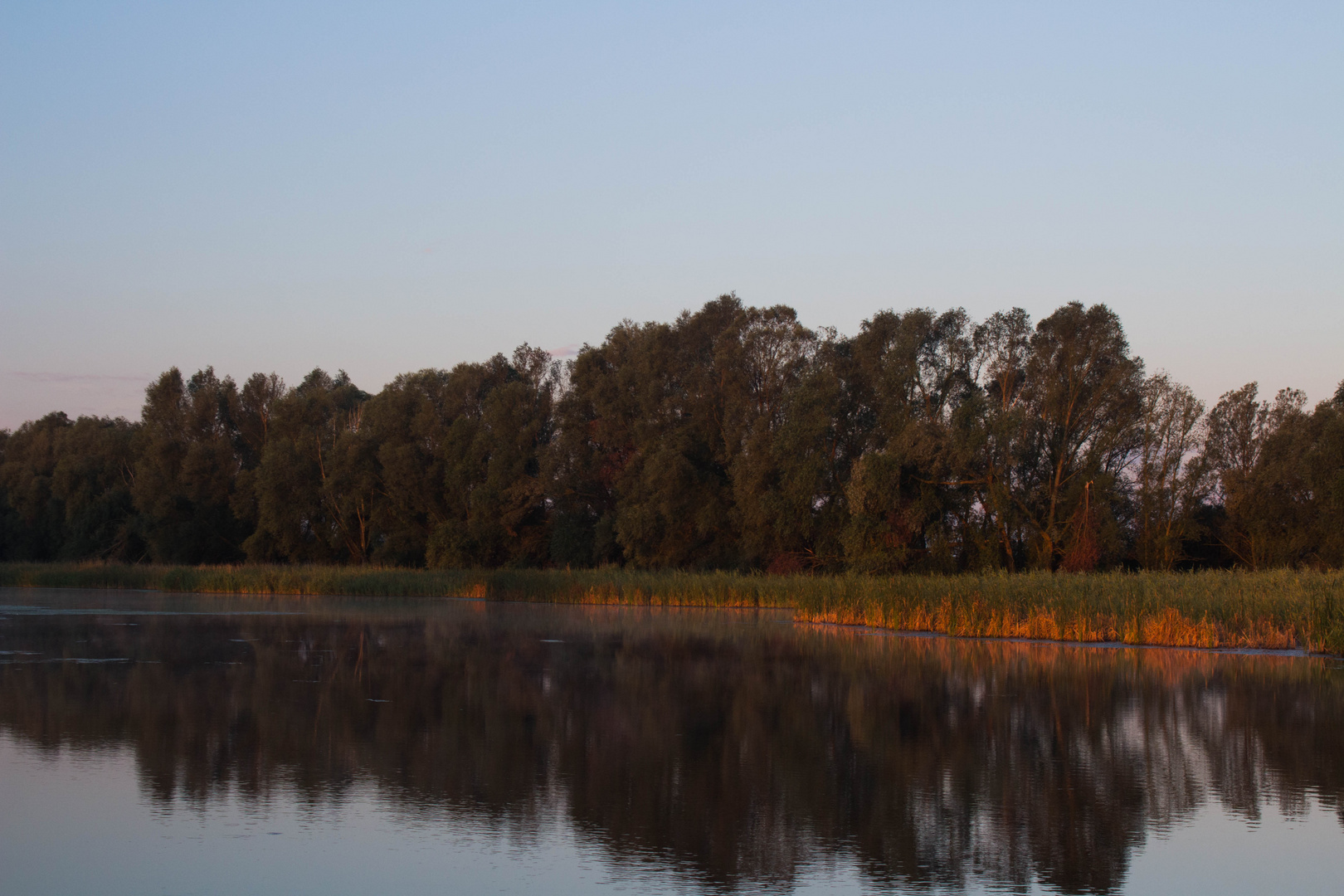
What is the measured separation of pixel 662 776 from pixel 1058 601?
738 inches

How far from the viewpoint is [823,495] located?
5219 cm

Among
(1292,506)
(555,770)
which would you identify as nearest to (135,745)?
(555,770)

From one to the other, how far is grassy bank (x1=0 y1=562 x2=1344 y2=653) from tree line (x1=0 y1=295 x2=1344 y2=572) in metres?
8.58

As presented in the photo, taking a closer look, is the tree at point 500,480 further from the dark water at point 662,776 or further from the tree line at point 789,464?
the dark water at point 662,776

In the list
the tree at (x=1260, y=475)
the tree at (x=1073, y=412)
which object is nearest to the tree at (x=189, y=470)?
the tree at (x=1073, y=412)

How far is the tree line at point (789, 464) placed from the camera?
48125 mm

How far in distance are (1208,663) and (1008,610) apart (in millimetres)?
6618

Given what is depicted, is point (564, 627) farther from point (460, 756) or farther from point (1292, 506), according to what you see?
point (1292, 506)

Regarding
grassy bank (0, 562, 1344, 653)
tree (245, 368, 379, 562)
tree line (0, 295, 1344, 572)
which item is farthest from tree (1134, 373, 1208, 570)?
tree (245, 368, 379, 562)

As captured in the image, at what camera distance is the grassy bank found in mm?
24406

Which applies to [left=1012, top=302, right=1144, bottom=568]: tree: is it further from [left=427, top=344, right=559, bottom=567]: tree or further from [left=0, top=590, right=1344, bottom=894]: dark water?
[left=0, top=590, right=1344, bottom=894]: dark water

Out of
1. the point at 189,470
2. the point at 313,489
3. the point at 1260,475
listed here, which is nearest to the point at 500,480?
the point at 313,489

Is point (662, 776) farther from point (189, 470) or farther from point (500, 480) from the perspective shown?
point (189, 470)

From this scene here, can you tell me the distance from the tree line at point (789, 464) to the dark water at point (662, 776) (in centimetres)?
2790
